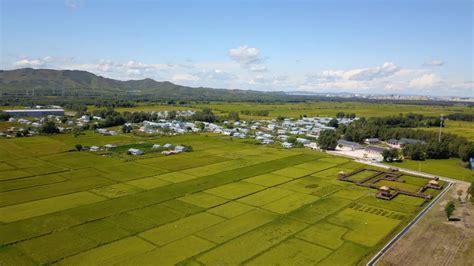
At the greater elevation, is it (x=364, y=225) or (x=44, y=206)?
(x=44, y=206)

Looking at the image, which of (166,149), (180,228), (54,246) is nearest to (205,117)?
(166,149)

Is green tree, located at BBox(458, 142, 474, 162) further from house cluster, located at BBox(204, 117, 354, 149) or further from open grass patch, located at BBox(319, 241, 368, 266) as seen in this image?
open grass patch, located at BBox(319, 241, 368, 266)

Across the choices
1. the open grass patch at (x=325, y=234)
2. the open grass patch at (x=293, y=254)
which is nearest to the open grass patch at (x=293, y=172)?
the open grass patch at (x=325, y=234)

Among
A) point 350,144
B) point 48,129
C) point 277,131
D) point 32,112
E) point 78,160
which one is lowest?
point 78,160

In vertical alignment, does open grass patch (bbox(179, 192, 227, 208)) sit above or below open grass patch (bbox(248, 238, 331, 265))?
above

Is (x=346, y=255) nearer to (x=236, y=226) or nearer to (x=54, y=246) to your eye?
(x=236, y=226)

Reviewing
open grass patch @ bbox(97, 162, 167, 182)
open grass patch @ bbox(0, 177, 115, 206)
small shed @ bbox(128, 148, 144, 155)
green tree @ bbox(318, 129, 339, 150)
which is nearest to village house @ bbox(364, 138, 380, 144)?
green tree @ bbox(318, 129, 339, 150)

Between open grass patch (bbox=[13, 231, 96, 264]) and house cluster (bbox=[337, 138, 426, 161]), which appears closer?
open grass patch (bbox=[13, 231, 96, 264])

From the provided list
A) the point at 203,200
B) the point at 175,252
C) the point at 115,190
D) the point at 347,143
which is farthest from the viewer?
the point at 347,143
